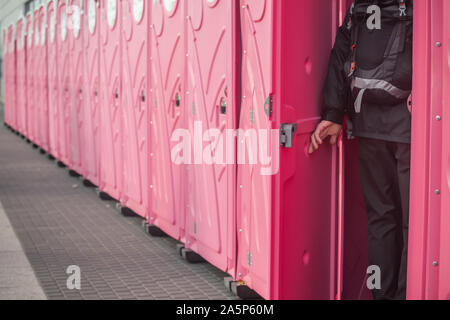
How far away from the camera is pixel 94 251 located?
5.95 meters

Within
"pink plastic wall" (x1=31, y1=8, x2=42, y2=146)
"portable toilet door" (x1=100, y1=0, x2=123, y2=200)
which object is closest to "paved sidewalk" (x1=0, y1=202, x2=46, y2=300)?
"portable toilet door" (x1=100, y1=0, x2=123, y2=200)

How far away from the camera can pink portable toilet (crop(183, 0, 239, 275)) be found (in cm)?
463

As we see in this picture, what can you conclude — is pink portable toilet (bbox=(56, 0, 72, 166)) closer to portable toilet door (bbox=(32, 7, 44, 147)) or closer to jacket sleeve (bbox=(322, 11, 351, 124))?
portable toilet door (bbox=(32, 7, 44, 147))

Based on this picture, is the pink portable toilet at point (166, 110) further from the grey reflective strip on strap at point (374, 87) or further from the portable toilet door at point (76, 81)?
the portable toilet door at point (76, 81)

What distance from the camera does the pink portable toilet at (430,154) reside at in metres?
3.02

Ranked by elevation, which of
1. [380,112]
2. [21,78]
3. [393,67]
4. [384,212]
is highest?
[21,78]

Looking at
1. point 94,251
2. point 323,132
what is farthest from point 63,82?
point 323,132

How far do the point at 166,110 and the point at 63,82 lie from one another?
555 centimetres

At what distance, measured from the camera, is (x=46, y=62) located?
12.9 meters

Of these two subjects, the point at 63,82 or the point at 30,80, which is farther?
the point at 30,80

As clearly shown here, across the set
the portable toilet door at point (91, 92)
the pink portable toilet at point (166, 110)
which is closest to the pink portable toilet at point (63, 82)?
the portable toilet door at point (91, 92)

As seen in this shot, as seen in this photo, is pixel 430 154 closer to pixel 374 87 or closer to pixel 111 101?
pixel 374 87
